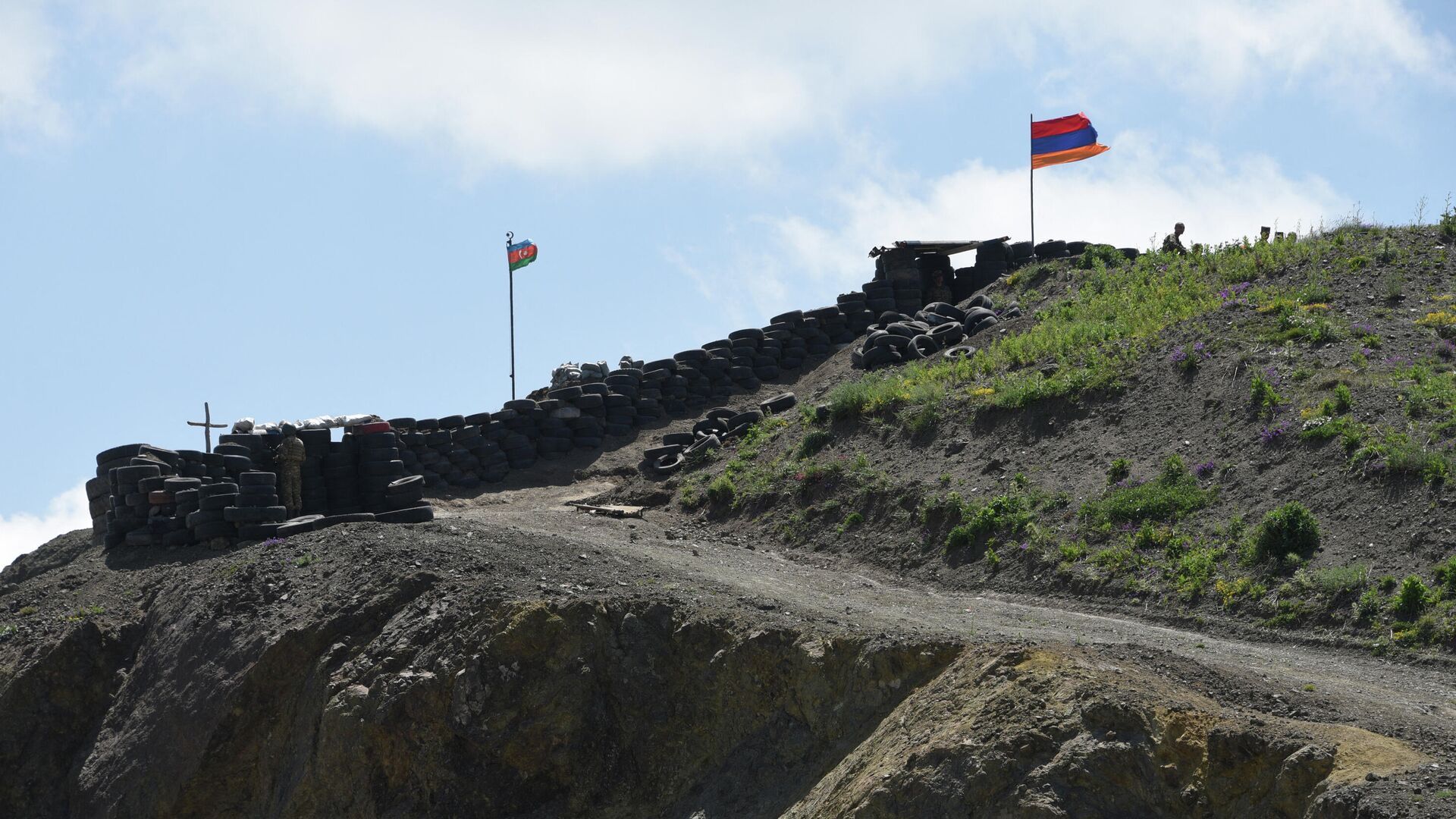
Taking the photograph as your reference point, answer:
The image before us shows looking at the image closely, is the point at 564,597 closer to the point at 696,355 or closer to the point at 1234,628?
the point at 1234,628

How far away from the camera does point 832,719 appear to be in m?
11.0

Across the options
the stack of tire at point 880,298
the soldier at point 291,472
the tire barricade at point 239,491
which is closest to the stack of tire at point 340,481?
the tire barricade at point 239,491

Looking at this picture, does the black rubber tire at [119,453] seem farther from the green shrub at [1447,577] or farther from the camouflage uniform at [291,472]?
the green shrub at [1447,577]

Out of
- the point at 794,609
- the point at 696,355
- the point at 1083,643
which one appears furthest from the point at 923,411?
the point at 1083,643

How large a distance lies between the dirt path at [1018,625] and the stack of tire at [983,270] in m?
11.1

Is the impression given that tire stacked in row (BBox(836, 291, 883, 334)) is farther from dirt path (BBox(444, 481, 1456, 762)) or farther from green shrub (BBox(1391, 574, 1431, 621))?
green shrub (BBox(1391, 574, 1431, 621))

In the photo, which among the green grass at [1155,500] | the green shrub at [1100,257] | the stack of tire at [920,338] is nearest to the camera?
the green grass at [1155,500]

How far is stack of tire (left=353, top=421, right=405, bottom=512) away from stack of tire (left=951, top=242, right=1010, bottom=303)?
44.1 feet

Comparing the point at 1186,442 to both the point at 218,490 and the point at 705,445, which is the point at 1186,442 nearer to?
the point at 705,445

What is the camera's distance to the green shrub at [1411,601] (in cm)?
1335

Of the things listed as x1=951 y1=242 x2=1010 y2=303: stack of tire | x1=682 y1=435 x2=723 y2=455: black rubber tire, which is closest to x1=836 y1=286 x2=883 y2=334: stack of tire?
x1=951 y1=242 x2=1010 y2=303: stack of tire

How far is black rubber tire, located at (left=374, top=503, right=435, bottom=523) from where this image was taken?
1945 cm

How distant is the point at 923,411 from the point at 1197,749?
12817mm

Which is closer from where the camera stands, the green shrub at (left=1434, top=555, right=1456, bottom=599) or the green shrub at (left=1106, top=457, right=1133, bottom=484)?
the green shrub at (left=1434, top=555, right=1456, bottom=599)
